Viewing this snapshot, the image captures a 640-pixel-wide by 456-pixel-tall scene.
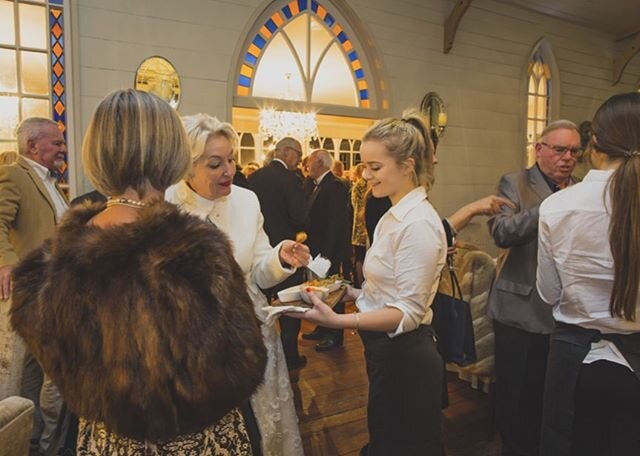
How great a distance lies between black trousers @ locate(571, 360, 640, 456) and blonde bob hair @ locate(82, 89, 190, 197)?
1.30m

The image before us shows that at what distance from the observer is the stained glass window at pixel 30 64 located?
382cm

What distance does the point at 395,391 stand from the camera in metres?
1.53

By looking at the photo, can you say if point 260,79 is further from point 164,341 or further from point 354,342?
point 164,341

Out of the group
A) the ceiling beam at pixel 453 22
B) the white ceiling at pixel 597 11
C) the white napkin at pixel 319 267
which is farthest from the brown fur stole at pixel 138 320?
the white ceiling at pixel 597 11

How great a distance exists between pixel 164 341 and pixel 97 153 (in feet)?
1.49

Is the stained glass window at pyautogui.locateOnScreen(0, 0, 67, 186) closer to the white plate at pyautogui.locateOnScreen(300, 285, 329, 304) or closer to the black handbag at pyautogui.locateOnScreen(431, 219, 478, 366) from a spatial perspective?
the white plate at pyautogui.locateOnScreen(300, 285, 329, 304)

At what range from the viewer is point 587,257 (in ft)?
4.26

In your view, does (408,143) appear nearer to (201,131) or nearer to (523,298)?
(201,131)

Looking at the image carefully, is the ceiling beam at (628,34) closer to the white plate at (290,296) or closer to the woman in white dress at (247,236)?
the woman in white dress at (247,236)

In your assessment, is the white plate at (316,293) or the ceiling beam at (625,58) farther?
the ceiling beam at (625,58)

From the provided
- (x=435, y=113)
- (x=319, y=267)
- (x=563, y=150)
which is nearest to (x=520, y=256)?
(x=563, y=150)

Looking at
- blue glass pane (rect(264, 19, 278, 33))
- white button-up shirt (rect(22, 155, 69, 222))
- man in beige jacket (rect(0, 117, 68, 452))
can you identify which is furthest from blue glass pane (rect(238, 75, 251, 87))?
white button-up shirt (rect(22, 155, 69, 222))

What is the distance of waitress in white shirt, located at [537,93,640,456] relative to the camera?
47.9 inches

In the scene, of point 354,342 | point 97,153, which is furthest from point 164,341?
point 354,342
